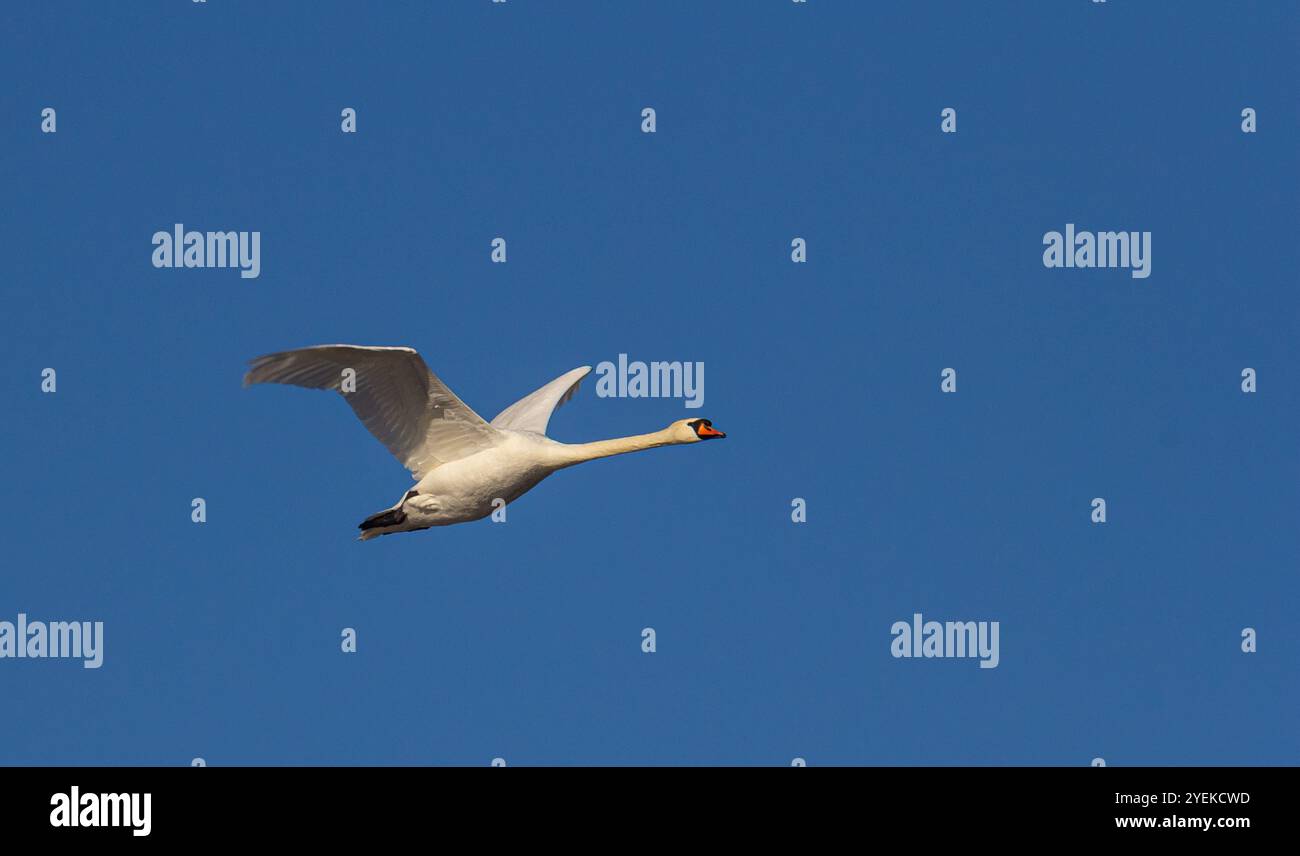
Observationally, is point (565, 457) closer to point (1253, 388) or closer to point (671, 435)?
point (671, 435)

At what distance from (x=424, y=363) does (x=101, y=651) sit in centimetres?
957

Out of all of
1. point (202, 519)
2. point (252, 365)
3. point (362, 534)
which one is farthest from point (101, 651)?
point (252, 365)

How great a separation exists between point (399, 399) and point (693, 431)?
12.8 feet

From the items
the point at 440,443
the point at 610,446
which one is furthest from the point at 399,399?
the point at 610,446

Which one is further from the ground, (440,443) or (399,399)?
(399,399)

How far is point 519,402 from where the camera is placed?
31.9 meters

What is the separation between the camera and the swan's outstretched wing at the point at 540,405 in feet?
101

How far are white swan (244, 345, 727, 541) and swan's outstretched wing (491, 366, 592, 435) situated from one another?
1914mm

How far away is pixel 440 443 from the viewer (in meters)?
28.4

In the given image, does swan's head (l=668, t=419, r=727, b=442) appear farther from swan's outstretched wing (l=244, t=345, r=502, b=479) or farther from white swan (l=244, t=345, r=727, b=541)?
swan's outstretched wing (l=244, t=345, r=502, b=479)

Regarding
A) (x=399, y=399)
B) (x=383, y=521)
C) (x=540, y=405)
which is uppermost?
(x=540, y=405)

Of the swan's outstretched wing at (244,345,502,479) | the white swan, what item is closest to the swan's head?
the white swan

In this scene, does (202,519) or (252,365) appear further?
(202,519)

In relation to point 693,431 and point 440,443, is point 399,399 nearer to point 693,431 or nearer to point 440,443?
point 440,443
